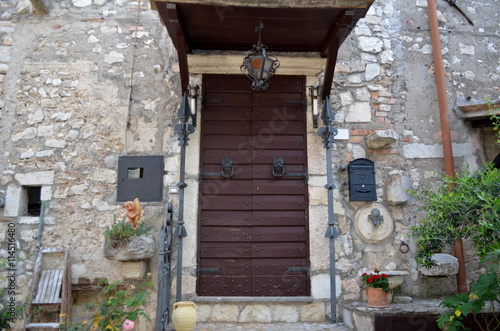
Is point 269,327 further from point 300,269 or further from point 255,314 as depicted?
point 300,269

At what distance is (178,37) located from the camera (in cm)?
388

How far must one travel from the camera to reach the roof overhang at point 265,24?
358 centimetres

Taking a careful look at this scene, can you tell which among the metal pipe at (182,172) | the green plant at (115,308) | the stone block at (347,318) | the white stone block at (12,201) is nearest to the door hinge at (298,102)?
the metal pipe at (182,172)

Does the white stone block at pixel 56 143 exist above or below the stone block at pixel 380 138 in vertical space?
below

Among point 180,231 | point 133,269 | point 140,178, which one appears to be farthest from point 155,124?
point 133,269

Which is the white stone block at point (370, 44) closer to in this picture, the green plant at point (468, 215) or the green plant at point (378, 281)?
the green plant at point (468, 215)

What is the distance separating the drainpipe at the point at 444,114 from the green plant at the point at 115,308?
3153 mm

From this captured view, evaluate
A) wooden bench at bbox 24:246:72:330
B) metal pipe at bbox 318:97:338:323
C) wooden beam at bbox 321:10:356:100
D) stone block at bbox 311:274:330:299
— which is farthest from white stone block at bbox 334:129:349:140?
wooden bench at bbox 24:246:72:330

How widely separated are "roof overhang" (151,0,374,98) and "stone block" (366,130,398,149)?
68cm

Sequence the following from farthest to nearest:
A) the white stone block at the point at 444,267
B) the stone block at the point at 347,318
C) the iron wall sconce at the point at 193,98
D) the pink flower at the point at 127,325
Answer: the iron wall sconce at the point at 193,98, the white stone block at the point at 444,267, the stone block at the point at 347,318, the pink flower at the point at 127,325

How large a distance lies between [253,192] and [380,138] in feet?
4.86

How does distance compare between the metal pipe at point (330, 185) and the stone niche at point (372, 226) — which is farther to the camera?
the stone niche at point (372, 226)

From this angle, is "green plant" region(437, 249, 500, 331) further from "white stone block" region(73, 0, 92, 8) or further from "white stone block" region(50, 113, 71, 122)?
"white stone block" region(73, 0, 92, 8)

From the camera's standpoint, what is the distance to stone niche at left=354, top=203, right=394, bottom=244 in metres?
4.27
